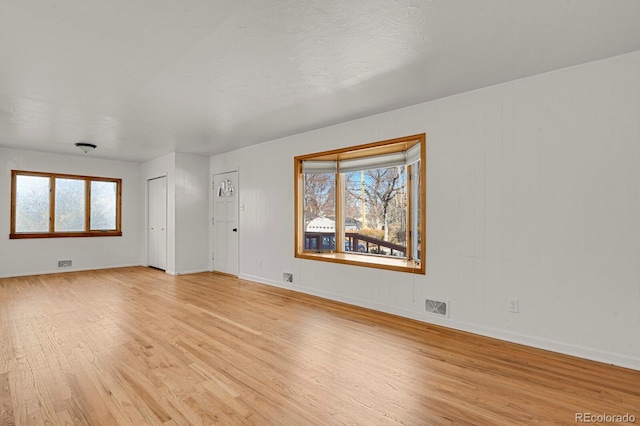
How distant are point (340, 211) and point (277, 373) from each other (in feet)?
10.3

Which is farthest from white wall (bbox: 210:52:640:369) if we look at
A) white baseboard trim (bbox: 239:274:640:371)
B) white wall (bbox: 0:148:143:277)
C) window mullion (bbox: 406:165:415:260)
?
white wall (bbox: 0:148:143:277)

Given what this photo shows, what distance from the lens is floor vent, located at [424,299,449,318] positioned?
3598 millimetres

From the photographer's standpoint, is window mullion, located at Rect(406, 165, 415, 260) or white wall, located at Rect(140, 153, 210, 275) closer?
window mullion, located at Rect(406, 165, 415, 260)

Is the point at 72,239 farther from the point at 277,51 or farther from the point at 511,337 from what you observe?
the point at 511,337

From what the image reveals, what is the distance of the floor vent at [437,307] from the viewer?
142 inches

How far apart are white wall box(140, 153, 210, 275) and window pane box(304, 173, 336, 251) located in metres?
2.96

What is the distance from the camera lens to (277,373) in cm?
250

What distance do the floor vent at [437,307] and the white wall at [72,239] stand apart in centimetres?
711

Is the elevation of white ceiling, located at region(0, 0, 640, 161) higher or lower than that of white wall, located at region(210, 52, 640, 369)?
higher

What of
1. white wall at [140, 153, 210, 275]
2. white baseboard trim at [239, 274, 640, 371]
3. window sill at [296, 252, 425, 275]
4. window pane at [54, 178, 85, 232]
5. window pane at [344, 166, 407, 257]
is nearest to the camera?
white baseboard trim at [239, 274, 640, 371]

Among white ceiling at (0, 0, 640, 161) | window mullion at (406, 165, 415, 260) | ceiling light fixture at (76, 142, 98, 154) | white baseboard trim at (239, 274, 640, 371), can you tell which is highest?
white ceiling at (0, 0, 640, 161)

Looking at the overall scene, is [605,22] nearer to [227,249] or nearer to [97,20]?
[97,20]

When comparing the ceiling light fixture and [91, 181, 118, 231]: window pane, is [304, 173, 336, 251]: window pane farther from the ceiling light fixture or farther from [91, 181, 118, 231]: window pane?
[91, 181, 118, 231]: window pane

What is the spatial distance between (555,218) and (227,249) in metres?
5.66
